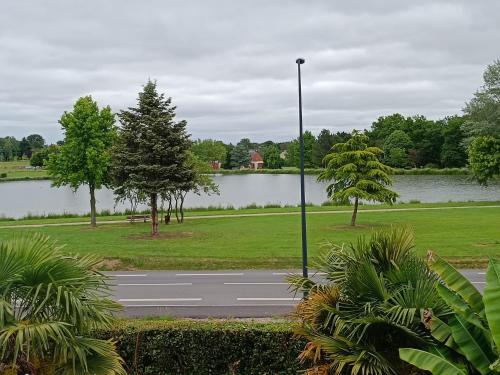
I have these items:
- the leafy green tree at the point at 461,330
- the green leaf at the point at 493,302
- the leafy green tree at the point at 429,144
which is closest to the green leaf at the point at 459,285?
the leafy green tree at the point at 461,330

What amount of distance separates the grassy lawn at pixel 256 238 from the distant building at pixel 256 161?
12062cm

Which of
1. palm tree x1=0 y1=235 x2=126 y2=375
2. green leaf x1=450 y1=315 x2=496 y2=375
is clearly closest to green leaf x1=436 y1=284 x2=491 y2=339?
green leaf x1=450 y1=315 x2=496 y2=375

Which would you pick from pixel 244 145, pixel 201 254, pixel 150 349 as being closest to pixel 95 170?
pixel 201 254

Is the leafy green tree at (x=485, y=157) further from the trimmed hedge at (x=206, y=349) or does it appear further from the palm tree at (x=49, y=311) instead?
the palm tree at (x=49, y=311)

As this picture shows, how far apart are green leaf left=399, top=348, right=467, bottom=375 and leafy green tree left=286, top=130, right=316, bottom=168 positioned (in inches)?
4800

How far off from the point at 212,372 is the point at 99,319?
3.15 meters

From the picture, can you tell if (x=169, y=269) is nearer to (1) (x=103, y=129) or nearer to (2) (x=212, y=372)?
(2) (x=212, y=372)

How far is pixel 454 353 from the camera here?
6855 mm

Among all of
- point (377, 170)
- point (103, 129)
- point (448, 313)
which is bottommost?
point (448, 313)

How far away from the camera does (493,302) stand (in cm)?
609

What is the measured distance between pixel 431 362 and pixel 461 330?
77cm

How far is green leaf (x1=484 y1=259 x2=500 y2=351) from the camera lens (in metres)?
5.95

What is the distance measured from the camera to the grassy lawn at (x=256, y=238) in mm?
21750

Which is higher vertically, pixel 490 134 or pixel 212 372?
pixel 490 134
